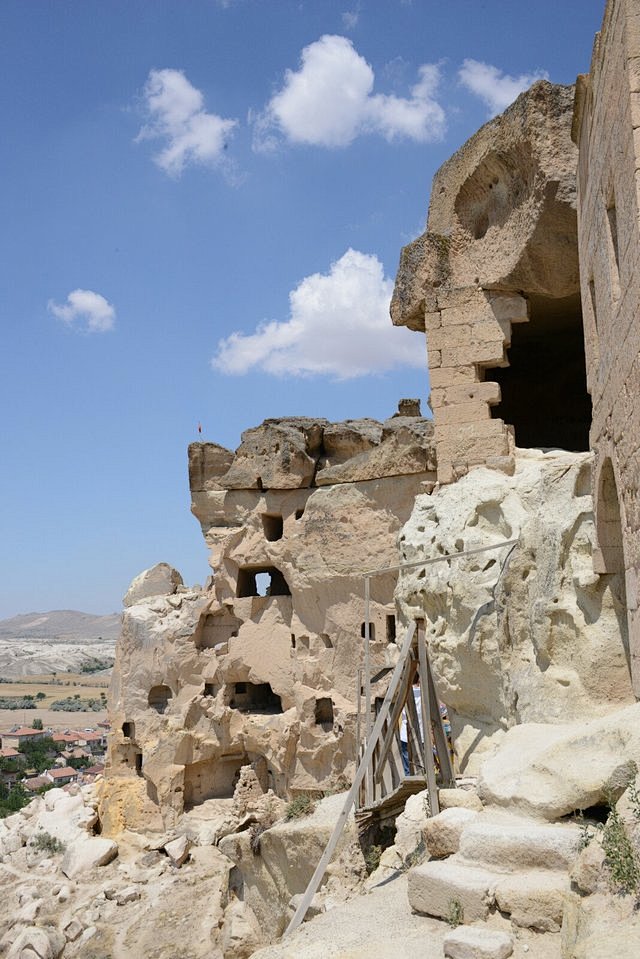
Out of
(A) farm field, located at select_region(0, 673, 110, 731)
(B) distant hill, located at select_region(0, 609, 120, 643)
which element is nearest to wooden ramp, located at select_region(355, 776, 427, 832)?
(A) farm field, located at select_region(0, 673, 110, 731)

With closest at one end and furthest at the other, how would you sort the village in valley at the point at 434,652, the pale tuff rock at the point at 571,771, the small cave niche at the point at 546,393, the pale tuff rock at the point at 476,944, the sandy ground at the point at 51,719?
1. the pale tuff rock at the point at 476,944
2. the pale tuff rock at the point at 571,771
3. the village in valley at the point at 434,652
4. the small cave niche at the point at 546,393
5. the sandy ground at the point at 51,719

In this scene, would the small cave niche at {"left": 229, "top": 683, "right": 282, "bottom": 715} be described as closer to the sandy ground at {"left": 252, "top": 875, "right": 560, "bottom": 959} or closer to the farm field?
the sandy ground at {"left": 252, "top": 875, "right": 560, "bottom": 959}

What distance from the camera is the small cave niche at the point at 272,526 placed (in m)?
16.5

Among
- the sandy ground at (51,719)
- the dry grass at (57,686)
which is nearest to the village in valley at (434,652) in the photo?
the sandy ground at (51,719)

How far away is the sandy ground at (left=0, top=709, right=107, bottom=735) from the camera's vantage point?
5003cm

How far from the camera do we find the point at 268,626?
53.2 feet

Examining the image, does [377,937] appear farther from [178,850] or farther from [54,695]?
[54,695]

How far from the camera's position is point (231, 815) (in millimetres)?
15625

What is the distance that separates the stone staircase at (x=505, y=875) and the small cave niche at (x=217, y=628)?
1261 cm

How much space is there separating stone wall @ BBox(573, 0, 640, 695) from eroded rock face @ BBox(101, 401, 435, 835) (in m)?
7.60

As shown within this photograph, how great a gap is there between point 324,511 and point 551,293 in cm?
691

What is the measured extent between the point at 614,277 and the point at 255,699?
44.2 feet

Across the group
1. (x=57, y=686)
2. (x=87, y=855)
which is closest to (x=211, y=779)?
(x=87, y=855)

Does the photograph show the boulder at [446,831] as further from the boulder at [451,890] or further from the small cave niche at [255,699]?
the small cave niche at [255,699]
